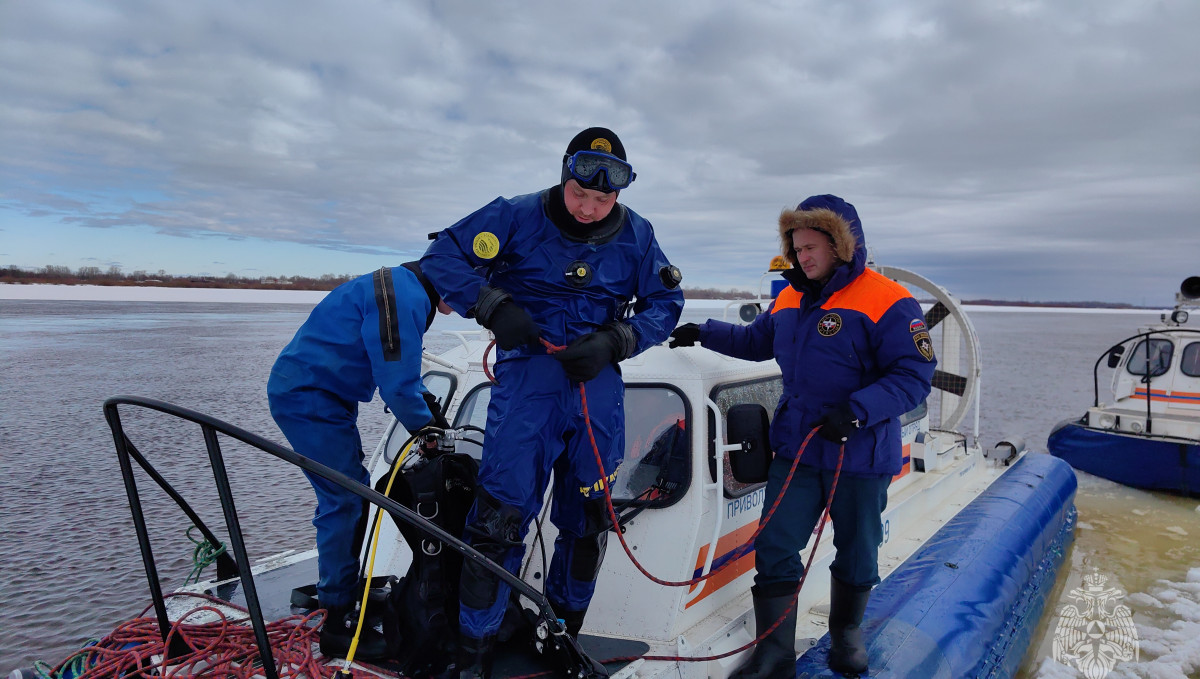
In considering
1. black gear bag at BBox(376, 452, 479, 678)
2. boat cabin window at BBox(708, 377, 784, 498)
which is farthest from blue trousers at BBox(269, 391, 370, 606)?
boat cabin window at BBox(708, 377, 784, 498)

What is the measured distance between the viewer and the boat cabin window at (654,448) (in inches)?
98.3

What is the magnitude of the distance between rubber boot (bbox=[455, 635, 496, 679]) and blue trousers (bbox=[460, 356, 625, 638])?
0.03 meters

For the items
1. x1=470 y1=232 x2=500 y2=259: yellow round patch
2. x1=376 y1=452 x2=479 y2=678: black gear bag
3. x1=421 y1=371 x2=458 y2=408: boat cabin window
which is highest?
x1=470 y1=232 x2=500 y2=259: yellow round patch

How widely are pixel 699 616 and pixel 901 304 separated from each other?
131 centimetres

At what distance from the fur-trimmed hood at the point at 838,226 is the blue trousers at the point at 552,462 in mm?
832

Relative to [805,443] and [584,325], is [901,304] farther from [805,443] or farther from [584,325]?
[584,325]


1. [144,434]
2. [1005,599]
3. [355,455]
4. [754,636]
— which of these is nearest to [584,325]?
[355,455]

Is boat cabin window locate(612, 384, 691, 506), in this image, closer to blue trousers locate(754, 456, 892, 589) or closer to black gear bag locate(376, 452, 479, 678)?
blue trousers locate(754, 456, 892, 589)

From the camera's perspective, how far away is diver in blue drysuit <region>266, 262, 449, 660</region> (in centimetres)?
208

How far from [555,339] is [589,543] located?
2.12ft

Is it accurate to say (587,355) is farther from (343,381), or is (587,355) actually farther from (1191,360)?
(1191,360)

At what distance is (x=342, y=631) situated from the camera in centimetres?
211

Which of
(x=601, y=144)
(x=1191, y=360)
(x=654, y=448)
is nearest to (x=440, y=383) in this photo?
(x=654, y=448)

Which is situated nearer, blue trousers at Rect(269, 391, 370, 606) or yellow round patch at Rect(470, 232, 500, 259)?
yellow round patch at Rect(470, 232, 500, 259)
